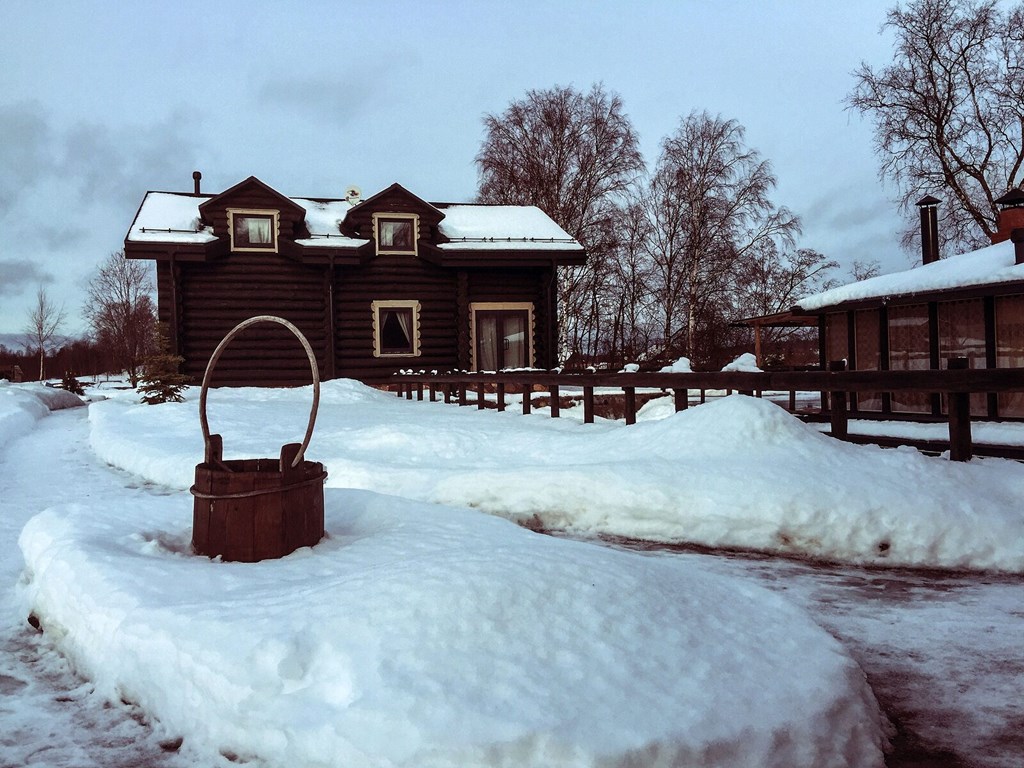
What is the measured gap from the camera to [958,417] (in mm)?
5480

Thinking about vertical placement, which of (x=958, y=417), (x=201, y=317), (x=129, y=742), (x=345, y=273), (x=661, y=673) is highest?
(x=345, y=273)

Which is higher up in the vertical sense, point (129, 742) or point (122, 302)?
point (122, 302)

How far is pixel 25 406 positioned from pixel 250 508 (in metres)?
16.5

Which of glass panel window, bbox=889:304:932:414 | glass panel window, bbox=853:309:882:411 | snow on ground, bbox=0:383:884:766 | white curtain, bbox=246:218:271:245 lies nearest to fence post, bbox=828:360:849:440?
snow on ground, bbox=0:383:884:766

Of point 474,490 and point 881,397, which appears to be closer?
point 474,490

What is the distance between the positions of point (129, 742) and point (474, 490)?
12.2 feet

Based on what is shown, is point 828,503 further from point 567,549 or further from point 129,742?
point 129,742

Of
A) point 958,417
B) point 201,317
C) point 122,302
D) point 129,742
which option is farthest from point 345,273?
point 122,302

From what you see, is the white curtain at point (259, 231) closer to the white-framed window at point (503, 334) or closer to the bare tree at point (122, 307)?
the white-framed window at point (503, 334)

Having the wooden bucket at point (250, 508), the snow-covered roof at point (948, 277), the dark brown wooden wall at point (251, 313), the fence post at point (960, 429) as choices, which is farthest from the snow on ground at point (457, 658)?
the dark brown wooden wall at point (251, 313)

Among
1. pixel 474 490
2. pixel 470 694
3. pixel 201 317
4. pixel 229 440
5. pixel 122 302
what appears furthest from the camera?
pixel 122 302

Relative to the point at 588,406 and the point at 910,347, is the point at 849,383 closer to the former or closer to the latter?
the point at 588,406

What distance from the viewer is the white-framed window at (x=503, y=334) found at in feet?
64.8

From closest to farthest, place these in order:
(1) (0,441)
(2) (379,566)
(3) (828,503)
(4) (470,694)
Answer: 1. (4) (470,694)
2. (2) (379,566)
3. (3) (828,503)
4. (1) (0,441)
